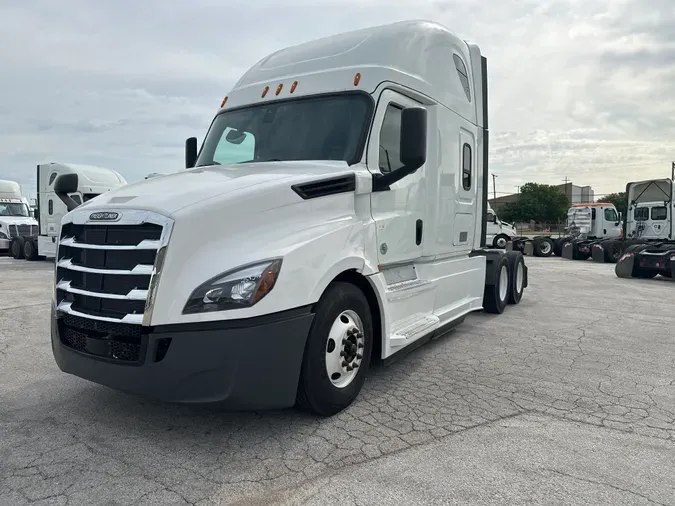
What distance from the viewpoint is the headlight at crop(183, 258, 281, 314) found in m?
3.22

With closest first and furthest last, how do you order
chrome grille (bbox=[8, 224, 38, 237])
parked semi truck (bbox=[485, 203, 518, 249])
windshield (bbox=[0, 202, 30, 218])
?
chrome grille (bbox=[8, 224, 38, 237]) < windshield (bbox=[0, 202, 30, 218]) < parked semi truck (bbox=[485, 203, 518, 249])

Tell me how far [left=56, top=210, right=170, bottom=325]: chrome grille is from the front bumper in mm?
133

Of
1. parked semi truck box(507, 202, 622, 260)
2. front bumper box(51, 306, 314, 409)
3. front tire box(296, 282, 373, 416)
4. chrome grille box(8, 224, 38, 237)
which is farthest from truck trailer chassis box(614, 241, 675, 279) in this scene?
chrome grille box(8, 224, 38, 237)

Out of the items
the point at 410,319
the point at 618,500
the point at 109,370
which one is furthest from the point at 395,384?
the point at 109,370

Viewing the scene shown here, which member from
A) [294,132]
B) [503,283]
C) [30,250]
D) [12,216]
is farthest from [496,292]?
[12,216]

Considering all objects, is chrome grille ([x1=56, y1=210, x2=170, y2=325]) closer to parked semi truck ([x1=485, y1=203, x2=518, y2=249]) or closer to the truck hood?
the truck hood

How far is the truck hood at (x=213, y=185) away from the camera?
3480 millimetres

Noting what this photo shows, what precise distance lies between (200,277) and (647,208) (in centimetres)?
2365

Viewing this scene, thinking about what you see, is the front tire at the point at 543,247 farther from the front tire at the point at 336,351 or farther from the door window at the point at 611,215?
the front tire at the point at 336,351

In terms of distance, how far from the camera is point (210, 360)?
322 cm

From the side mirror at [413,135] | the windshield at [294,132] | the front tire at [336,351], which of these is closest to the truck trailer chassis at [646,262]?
the side mirror at [413,135]

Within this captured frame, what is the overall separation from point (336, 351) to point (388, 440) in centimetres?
73

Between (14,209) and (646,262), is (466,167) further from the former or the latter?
(14,209)

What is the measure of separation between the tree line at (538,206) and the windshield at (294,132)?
75869mm
